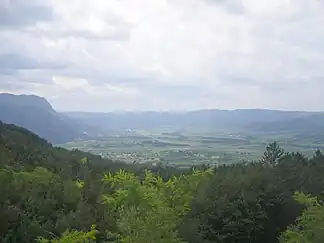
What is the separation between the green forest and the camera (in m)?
17.3

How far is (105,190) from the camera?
29.2m

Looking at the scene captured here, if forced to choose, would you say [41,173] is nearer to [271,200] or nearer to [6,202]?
[6,202]

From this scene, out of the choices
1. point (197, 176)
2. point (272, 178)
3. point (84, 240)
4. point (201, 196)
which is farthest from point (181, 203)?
point (272, 178)

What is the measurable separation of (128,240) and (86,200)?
744cm

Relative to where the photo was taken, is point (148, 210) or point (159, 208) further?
point (159, 208)

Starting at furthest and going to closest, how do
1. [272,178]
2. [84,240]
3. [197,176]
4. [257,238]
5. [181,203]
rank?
[272,178] → [197,176] → [257,238] → [181,203] → [84,240]

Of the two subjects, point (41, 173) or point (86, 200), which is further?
point (41, 173)

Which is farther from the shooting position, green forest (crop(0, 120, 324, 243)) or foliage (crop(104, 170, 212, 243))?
green forest (crop(0, 120, 324, 243))

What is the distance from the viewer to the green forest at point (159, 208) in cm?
1728

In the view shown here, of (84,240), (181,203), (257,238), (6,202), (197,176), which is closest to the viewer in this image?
(84,240)

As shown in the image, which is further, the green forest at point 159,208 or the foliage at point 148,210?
the green forest at point 159,208

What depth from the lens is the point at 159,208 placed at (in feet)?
62.3

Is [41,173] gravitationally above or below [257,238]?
above

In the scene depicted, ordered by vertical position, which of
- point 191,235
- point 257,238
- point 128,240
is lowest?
point 257,238
